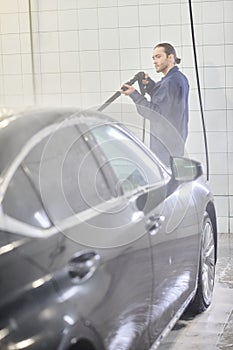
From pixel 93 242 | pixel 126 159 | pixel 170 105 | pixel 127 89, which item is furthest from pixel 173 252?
pixel 127 89

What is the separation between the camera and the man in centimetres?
456

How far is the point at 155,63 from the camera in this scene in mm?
4949

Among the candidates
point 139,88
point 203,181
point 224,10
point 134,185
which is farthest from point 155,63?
point 134,185

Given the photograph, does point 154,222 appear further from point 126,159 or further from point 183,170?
point 183,170

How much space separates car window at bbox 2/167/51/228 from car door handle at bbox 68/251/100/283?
0.44 feet

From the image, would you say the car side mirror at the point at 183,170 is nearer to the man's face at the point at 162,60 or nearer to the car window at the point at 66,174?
the car window at the point at 66,174

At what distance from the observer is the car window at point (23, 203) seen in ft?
5.88

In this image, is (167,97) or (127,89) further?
(127,89)

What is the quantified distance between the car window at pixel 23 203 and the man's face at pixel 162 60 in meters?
3.17

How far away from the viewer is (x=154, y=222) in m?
2.36

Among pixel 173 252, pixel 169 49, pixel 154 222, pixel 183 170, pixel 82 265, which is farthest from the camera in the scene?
pixel 169 49

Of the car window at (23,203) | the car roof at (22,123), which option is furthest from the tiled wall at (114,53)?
the car window at (23,203)

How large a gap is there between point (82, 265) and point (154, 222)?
62 cm

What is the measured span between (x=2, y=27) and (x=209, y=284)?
9.35 ft
